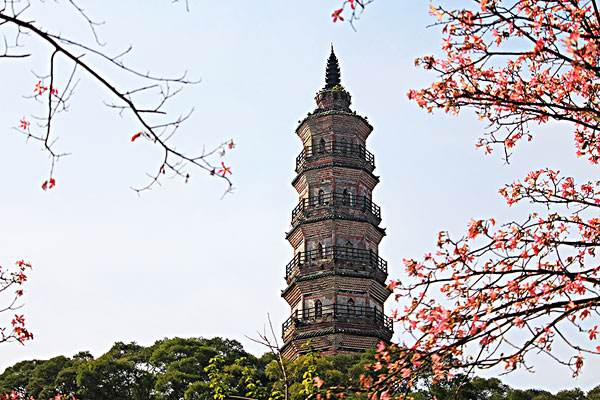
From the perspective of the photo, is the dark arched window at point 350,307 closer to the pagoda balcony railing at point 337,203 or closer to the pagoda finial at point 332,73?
the pagoda balcony railing at point 337,203

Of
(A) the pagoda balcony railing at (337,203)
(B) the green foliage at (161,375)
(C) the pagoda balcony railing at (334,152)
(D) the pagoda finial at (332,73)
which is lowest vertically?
(B) the green foliage at (161,375)

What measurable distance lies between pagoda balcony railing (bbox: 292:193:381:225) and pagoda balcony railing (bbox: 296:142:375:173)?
5.93 feet

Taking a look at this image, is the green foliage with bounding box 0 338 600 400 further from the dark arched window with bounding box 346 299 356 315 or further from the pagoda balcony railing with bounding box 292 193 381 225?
the pagoda balcony railing with bounding box 292 193 381 225

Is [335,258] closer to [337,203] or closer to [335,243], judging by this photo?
[335,243]

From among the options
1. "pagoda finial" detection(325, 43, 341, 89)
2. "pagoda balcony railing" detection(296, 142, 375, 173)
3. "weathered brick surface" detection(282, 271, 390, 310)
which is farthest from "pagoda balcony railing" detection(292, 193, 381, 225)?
"pagoda finial" detection(325, 43, 341, 89)

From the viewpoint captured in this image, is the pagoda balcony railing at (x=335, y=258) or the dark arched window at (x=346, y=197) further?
the dark arched window at (x=346, y=197)

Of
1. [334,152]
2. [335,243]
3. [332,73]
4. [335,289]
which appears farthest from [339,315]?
[332,73]

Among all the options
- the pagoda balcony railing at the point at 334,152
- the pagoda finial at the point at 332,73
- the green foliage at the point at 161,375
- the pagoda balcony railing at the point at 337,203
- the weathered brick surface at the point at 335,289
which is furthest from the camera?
the pagoda finial at the point at 332,73

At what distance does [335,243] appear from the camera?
4278 cm

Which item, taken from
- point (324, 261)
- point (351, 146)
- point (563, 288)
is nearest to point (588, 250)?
point (563, 288)

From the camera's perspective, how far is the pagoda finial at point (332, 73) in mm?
49125

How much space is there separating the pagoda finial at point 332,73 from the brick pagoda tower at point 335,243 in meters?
2.34

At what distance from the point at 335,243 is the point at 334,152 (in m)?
4.33

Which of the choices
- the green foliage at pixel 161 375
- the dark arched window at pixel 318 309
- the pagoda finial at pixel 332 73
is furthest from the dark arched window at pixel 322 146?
the green foliage at pixel 161 375
